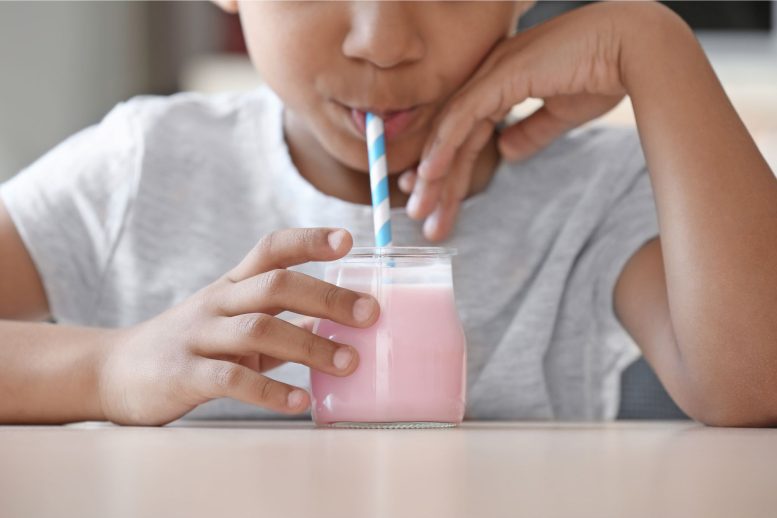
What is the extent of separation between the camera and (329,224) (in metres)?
1.25

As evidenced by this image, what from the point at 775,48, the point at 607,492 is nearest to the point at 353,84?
the point at 607,492

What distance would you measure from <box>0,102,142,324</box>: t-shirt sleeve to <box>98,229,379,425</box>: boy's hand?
443mm

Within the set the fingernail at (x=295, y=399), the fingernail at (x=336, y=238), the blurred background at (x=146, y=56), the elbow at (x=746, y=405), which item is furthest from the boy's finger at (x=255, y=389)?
the blurred background at (x=146, y=56)

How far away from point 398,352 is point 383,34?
35cm

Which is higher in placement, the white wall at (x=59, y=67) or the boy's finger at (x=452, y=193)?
the white wall at (x=59, y=67)

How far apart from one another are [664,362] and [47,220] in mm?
719

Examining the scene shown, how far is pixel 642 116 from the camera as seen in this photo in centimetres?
99

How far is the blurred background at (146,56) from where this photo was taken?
3.19 metres

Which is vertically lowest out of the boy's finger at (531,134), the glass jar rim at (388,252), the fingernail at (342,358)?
the fingernail at (342,358)

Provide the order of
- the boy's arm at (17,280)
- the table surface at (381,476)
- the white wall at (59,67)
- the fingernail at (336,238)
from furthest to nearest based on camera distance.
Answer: the white wall at (59,67)
the boy's arm at (17,280)
the fingernail at (336,238)
the table surface at (381,476)

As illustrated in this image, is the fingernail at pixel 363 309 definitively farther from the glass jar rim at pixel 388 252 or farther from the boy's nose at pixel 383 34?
the boy's nose at pixel 383 34

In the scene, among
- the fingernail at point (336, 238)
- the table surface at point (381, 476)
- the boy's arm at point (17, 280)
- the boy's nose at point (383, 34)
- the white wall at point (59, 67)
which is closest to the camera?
the table surface at point (381, 476)

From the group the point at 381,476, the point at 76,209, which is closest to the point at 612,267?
the point at 76,209

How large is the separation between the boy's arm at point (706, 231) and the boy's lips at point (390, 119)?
222mm
